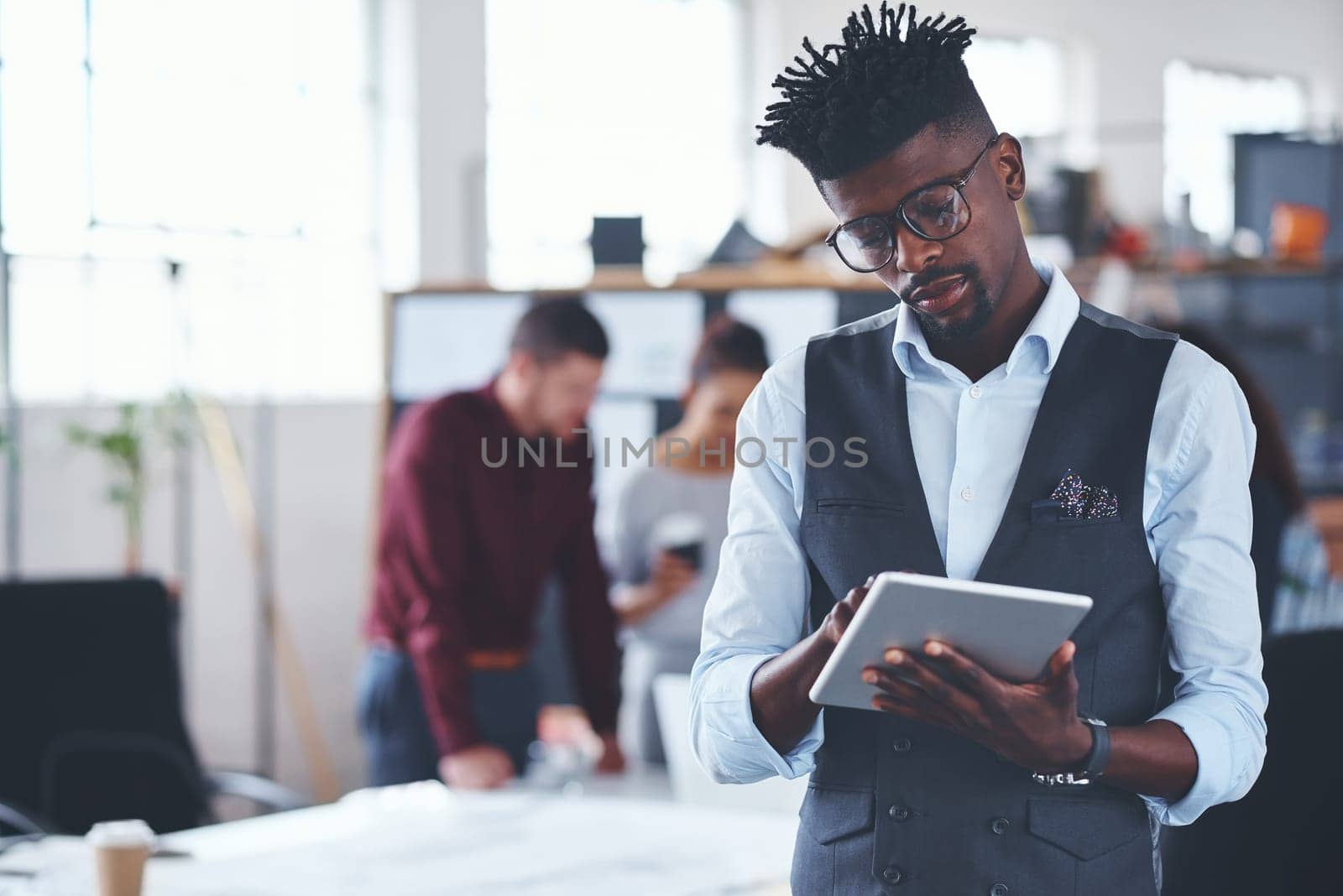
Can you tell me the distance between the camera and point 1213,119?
8656mm

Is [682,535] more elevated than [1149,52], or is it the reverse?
[1149,52]

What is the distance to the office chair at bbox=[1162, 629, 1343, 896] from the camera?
1546 millimetres

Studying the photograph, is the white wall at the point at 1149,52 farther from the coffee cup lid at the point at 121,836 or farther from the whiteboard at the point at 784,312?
the coffee cup lid at the point at 121,836

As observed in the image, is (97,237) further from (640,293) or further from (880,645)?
(880,645)

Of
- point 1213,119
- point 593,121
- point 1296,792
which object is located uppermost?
point 1213,119

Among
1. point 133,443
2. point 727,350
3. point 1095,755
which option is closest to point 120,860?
point 1095,755

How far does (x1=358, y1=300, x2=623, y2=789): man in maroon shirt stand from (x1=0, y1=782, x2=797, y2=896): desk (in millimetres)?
391

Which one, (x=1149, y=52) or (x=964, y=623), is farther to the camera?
(x=1149, y=52)

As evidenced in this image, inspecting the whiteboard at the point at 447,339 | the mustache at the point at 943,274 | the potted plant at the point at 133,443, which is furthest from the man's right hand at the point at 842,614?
the potted plant at the point at 133,443

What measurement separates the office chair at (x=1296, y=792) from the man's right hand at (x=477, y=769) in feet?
4.06

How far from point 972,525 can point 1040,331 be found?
0.47 feet

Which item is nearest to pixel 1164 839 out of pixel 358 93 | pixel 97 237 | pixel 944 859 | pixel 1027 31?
pixel 944 859

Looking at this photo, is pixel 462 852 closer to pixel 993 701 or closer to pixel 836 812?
pixel 836 812

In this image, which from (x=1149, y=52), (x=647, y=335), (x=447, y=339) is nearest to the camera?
(x=647, y=335)
